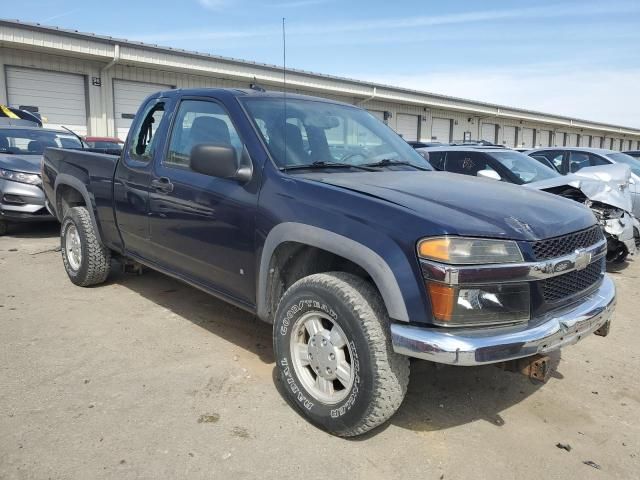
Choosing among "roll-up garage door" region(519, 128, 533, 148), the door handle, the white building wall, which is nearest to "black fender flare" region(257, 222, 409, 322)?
the door handle

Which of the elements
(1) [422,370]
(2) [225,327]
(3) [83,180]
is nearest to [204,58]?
(3) [83,180]

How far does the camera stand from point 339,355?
8.94ft

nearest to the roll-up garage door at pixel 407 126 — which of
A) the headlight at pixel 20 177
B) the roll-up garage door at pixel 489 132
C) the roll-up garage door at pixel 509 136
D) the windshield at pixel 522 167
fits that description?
the roll-up garage door at pixel 489 132

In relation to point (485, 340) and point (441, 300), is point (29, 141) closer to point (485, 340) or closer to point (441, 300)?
point (441, 300)

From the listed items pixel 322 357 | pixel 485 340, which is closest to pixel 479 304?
pixel 485 340

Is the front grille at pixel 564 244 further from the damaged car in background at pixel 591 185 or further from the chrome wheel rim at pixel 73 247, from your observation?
the chrome wheel rim at pixel 73 247

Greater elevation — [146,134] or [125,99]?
[125,99]

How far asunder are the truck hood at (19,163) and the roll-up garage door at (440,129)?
77.1ft

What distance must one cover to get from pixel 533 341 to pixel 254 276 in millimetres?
1615

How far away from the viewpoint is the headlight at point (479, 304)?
2.32 meters

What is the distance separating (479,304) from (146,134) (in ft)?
10.3

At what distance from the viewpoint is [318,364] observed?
9.23 feet

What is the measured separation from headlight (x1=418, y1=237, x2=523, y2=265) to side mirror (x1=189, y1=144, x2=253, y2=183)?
51.8 inches

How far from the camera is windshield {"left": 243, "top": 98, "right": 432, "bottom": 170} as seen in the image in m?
3.34
